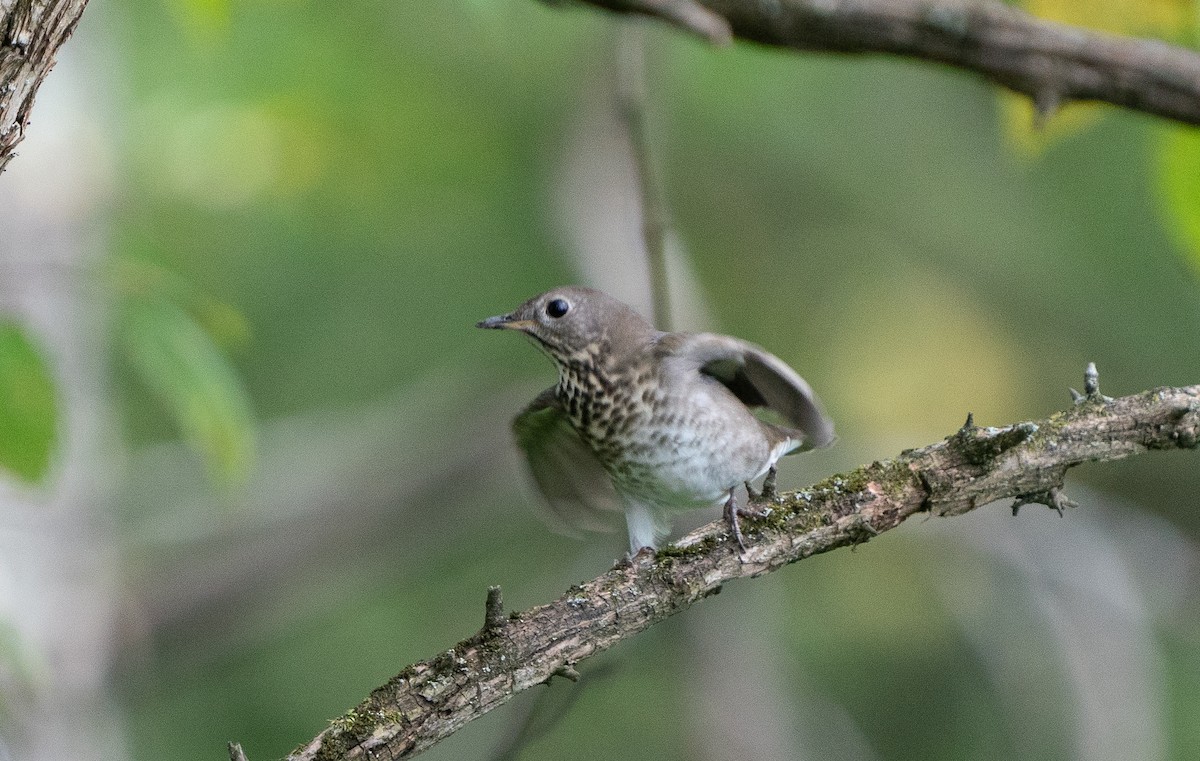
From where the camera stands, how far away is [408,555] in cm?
838

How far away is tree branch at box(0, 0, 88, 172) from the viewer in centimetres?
197

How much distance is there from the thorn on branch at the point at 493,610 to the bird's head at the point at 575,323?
4.52ft

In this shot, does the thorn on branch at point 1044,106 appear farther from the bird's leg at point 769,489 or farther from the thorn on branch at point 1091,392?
the bird's leg at point 769,489

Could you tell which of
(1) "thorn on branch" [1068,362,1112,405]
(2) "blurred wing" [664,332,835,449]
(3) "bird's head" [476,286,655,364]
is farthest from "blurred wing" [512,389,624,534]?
(1) "thorn on branch" [1068,362,1112,405]

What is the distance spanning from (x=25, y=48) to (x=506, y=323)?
6.17 feet

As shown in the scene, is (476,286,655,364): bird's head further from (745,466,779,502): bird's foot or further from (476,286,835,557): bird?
(745,466,779,502): bird's foot

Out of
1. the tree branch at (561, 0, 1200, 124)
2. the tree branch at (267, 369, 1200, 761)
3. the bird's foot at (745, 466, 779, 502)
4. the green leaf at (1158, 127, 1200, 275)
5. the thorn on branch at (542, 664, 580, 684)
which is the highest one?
the tree branch at (561, 0, 1200, 124)

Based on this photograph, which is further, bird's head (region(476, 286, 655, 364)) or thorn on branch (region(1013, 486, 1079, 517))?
bird's head (region(476, 286, 655, 364))

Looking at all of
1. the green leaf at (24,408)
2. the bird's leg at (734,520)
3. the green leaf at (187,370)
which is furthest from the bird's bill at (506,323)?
the green leaf at (24,408)

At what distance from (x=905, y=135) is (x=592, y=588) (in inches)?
333

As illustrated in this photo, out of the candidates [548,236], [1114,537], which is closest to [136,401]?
[548,236]

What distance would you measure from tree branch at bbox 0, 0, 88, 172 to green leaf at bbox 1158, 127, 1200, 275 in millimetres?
3090

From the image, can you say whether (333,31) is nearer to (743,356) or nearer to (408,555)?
(408,555)

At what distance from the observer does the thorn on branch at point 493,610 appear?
2.38 metres
